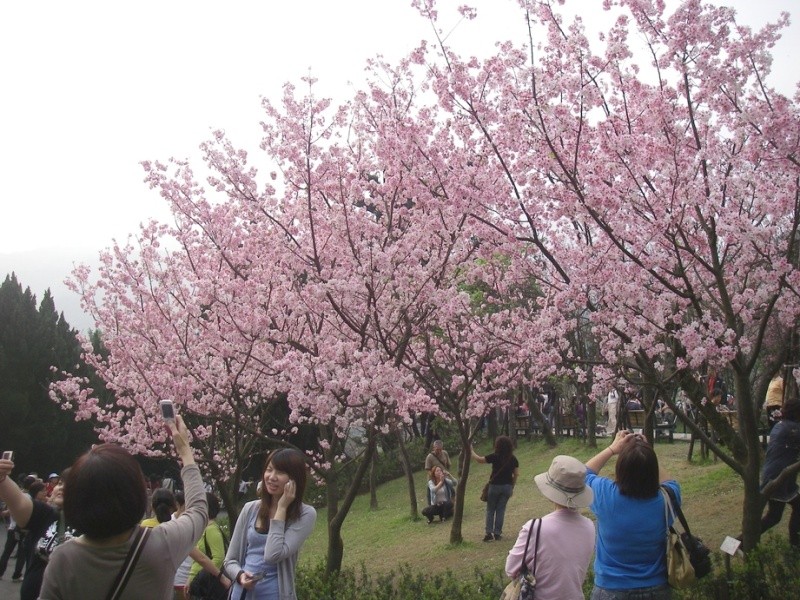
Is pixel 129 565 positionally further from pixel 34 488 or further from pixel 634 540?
pixel 34 488

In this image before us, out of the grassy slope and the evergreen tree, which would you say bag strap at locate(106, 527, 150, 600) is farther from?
the evergreen tree

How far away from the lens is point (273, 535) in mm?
4062

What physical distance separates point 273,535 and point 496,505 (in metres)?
7.21

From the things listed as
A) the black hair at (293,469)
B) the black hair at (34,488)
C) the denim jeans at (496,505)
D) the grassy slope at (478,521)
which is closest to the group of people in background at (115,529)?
the black hair at (293,469)

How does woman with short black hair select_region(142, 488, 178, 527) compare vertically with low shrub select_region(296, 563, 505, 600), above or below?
above

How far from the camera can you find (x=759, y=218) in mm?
6500

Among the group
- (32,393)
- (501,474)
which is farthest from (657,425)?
(32,393)

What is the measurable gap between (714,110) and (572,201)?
136 centimetres

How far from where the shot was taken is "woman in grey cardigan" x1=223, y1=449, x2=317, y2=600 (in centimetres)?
409

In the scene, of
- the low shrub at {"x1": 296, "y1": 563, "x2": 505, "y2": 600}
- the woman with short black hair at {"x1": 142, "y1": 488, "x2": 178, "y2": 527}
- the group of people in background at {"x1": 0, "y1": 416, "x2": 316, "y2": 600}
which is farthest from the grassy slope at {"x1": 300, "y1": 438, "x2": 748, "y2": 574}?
the group of people in background at {"x1": 0, "y1": 416, "x2": 316, "y2": 600}

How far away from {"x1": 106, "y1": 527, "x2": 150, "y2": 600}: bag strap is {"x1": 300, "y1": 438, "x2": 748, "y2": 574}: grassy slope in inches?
242

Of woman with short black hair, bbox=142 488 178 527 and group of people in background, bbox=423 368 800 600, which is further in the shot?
woman with short black hair, bbox=142 488 178 527

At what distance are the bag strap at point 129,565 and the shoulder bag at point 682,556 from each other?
2624mm

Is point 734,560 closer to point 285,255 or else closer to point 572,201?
point 572,201
